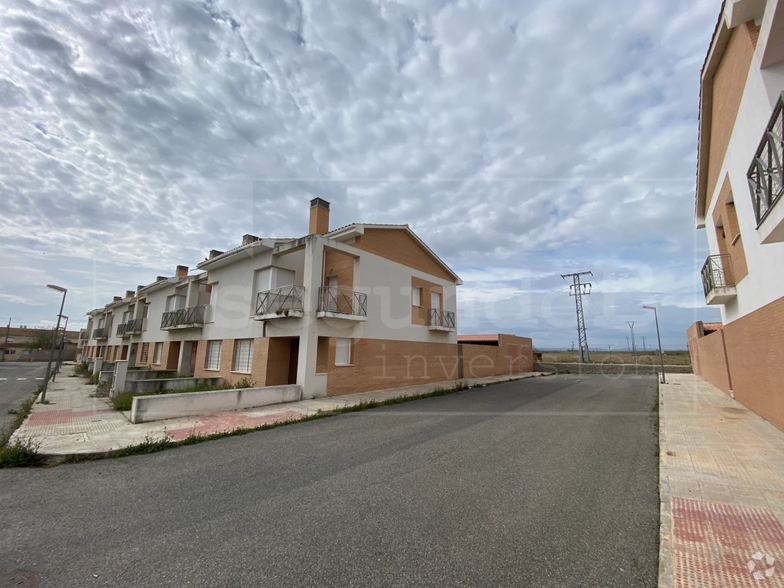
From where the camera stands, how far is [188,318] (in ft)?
57.6

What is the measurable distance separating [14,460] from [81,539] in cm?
370

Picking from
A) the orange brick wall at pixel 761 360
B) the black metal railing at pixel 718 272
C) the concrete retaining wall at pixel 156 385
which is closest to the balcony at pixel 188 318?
the concrete retaining wall at pixel 156 385

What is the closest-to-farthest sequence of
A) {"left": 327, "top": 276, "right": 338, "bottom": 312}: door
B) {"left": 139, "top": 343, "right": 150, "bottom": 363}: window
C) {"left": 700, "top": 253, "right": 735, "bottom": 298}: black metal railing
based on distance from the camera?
1. {"left": 700, "top": 253, "right": 735, "bottom": 298}: black metal railing
2. {"left": 327, "top": 276, "right": 338, "bottom": 312}: door
3. {"left": 139, "top": 343, "right": 150, "bottom": 363}: window

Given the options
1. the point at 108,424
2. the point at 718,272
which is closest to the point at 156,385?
the point at 108,424

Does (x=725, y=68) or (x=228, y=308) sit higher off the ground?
(x=725, y=68)

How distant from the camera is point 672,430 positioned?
25.7 ft

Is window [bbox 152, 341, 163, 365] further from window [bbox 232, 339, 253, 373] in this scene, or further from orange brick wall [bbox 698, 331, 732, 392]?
orange brick wall [bbox 698, 331, 732, 392]

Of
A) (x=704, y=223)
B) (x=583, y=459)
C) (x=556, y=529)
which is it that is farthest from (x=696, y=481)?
(x=704, y=223)

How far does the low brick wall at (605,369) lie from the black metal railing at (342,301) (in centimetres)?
2503

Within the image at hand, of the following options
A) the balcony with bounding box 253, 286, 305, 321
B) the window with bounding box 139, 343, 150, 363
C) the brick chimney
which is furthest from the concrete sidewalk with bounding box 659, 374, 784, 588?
the window with bounding box 139, 343, 150, 363

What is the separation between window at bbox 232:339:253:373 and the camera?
564 inches

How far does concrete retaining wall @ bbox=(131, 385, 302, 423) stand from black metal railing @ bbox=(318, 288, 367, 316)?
3079 millimetres

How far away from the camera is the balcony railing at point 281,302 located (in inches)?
477

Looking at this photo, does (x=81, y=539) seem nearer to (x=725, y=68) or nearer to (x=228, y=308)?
(x=228, y=308)
